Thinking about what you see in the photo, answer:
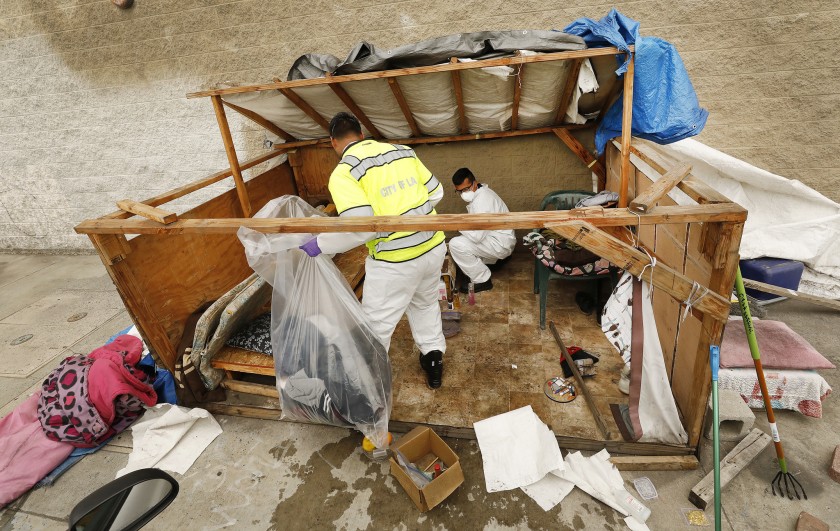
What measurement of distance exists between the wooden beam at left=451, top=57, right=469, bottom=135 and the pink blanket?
393 centimetres

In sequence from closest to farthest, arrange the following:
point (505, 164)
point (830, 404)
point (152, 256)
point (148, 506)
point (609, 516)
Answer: point (148, 506) → point (609, 516) → point (830, 404) → point (152, 256) → point (505, 164)

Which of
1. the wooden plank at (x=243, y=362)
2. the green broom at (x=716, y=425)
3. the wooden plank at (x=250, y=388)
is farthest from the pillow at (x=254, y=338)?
the green broom at (x=716, y=425)

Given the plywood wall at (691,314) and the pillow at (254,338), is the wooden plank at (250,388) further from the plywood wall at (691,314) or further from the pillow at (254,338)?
the plywood wall at (691,314)

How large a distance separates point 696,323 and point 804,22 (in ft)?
10.7

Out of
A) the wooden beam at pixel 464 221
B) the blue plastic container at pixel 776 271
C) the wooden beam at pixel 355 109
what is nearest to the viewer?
the wooden beam at pixel 464 221

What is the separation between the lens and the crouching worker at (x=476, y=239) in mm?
3934

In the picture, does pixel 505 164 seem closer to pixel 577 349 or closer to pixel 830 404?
pixel 577 349

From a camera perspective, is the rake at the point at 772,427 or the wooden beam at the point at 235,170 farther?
the wooden beam at the point at 235,170

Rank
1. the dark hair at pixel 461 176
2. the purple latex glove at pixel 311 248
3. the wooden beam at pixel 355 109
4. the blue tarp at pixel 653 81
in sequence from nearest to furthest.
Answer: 1. the purple latex glove at pixel 311 248
2. the blue tarp at pixel 653 81
3. the wooden beam at pixel 355 109
4. the dark hair at pixel 461 176

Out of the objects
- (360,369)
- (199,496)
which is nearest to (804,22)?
(360,369)

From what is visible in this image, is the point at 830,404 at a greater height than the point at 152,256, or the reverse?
the point at 152,256

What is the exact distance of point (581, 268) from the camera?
324 centimetres

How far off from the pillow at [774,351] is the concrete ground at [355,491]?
37 centimetres

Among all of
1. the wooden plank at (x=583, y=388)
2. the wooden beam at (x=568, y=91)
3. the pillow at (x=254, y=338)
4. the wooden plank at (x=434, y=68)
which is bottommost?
the wooden plank at (x=583, y=388)
